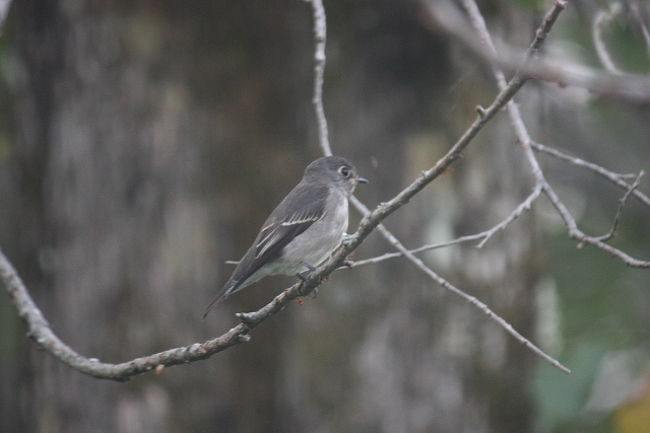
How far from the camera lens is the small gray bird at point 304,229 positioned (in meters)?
3.89

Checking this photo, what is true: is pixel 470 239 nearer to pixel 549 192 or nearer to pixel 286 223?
pixel 549 192

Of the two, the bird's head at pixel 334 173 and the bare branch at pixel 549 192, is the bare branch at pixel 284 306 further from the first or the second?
the bird's head at pixel 334 173

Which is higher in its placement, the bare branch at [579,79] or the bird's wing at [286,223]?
the bare branch at [579,79]

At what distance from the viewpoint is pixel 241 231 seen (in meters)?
5.49

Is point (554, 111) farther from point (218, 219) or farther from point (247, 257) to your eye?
point (247, 257)

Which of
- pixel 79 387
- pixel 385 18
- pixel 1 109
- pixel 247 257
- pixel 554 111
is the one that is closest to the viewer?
pixel 247 257

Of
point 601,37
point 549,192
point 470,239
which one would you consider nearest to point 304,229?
point 470,239

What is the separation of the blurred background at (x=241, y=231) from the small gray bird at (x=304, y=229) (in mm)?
973

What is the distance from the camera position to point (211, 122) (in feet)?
17.7

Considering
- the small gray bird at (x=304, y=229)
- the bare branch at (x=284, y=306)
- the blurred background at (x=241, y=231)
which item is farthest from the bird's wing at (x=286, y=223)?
the blurred background at (x=241, y=231)

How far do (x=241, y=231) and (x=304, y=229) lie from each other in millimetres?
1461

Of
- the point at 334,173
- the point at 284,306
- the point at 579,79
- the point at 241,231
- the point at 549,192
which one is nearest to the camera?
the point at 579,79

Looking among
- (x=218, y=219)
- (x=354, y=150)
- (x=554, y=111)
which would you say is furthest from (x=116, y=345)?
(x=554, y=111)

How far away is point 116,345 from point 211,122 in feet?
4.97
